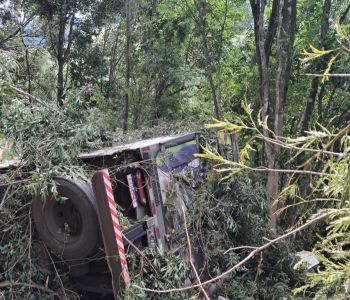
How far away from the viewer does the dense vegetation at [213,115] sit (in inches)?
114

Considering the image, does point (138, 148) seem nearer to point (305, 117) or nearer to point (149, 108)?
point (305, 117)

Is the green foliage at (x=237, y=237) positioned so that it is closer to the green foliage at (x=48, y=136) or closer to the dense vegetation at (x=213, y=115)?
the dense vegetation at (x=213, y=115)

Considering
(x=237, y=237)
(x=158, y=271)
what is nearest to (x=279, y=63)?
(x=237, y=237)

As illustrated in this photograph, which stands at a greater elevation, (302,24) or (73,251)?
(302,24)

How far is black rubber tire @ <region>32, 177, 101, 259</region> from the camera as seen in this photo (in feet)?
13.1

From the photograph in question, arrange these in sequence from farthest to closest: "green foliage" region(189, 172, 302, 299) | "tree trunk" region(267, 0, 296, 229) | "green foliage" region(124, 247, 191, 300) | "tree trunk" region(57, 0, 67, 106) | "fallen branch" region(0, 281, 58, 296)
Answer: "tree trunk" region(57, 0, 67, 106)
"tree trunk" region(267, 0, 296, 229)
"green foliage" region(189, 172, 302, 299)
"fallen branch" region(0, 281, 58, 296)
"green foliage" region(124, 247, 191, 300)

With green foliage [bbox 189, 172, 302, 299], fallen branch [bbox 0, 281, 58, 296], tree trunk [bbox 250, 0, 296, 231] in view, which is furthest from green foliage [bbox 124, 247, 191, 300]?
tree trunk [bbox 250, 0, 296, 231]

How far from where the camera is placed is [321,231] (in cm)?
830

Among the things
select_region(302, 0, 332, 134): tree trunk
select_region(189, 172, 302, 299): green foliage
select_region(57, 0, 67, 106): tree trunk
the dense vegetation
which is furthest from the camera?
select_region(57, 0, 67, 106): tree trunk

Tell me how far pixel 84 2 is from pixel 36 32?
3.26 m

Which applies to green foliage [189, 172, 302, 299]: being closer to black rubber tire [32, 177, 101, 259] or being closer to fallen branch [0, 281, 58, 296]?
black rubber tire [32, 177, 101, 259]

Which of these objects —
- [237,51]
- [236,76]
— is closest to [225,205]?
[236,76]

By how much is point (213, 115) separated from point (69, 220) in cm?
679

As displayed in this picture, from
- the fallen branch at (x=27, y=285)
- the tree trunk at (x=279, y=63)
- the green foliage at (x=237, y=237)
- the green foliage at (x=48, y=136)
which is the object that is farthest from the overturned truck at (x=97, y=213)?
the tree trunk at (x=279, y=63)
